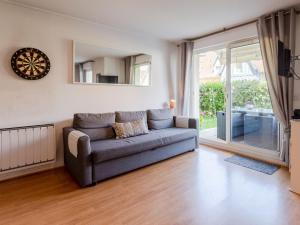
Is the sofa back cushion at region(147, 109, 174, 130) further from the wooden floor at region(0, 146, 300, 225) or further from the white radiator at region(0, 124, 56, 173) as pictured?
the white radiator at region(0, 124, 56, 173)

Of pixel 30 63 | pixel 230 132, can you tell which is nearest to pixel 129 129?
pixel 30 63

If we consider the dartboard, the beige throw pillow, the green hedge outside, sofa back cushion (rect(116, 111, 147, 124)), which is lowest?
the beige throw pillow

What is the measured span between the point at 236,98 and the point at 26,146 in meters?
3.79

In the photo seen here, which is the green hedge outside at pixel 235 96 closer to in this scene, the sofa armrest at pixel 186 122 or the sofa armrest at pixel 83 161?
the sofa armrest at pixel 186 122

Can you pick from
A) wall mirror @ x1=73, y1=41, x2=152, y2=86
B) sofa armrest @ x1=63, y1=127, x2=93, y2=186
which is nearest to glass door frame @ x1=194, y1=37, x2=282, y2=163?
wall mirror @ x1=73, y1=41, x2=152, y2=86

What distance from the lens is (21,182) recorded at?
8.64 ft

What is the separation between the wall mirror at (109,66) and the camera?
3.27 metres

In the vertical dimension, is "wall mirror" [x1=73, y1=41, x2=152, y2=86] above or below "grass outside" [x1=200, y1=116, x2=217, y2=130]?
above

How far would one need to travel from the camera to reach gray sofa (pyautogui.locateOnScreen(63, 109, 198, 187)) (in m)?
2.45

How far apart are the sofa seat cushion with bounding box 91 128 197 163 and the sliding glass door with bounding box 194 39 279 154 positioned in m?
1.09

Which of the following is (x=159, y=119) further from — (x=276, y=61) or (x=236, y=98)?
A: (x=276, y=61)

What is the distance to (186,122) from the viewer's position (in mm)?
4031

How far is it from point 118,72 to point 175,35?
5.02ft

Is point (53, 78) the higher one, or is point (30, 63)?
point (30, 63)
